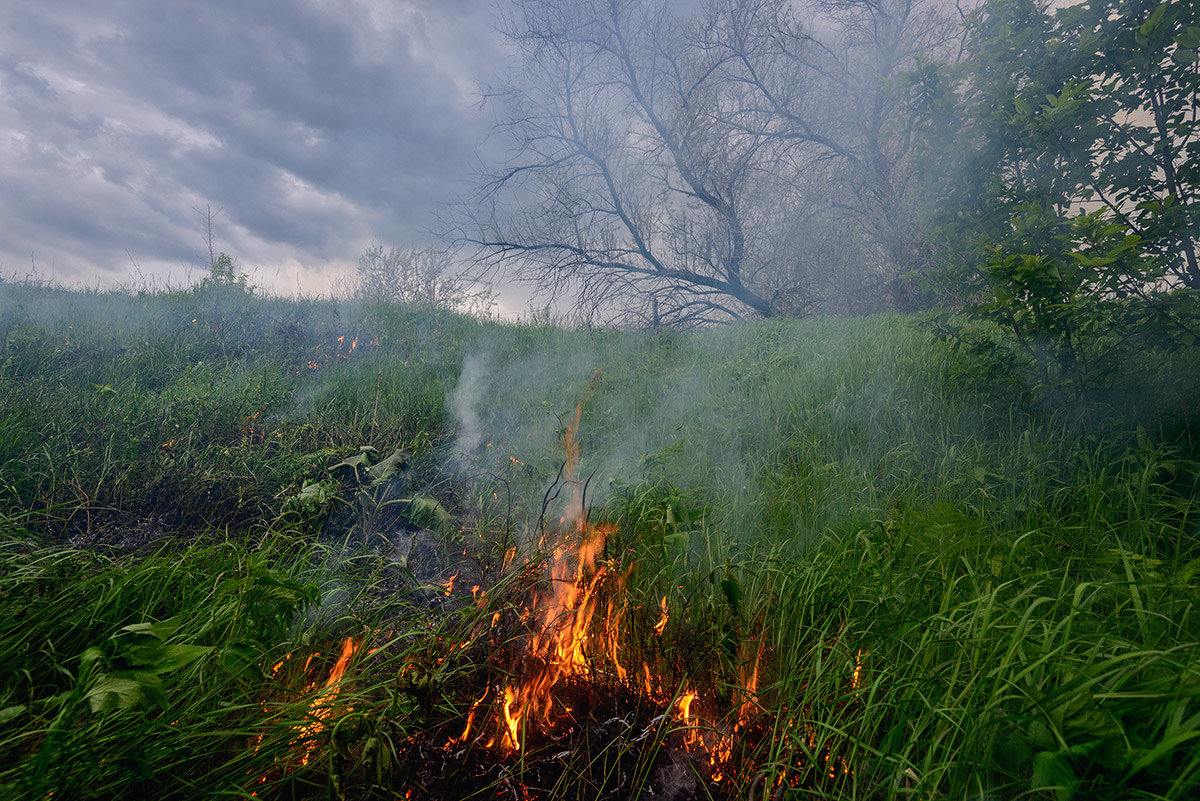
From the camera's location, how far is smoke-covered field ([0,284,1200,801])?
135 cm

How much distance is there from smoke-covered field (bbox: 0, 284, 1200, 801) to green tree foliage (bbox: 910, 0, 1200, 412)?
1.85 feet

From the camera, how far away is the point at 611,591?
238 cm

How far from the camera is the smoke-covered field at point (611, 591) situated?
1353 mm

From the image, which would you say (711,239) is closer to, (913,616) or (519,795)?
(913,616)

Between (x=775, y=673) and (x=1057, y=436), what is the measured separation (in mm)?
2927

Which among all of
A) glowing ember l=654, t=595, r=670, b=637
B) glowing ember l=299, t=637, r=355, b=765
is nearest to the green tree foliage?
glowing ember l=654, t=595, r=670, b=637

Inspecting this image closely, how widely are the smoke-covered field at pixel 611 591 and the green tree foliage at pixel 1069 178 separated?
562mm

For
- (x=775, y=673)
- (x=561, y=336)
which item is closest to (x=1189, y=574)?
(x=775, y=673)

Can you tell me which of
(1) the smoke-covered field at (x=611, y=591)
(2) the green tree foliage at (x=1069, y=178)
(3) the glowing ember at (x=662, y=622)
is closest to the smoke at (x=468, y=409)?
(1) the smoke-covered field at (x=611, y=591)

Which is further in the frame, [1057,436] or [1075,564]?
[1057,436]

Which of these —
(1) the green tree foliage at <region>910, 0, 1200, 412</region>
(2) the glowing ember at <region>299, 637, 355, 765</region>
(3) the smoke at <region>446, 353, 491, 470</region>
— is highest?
(1) the green tree foliage at <region>910, 0, 1200, 412</region>

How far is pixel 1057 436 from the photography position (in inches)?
134

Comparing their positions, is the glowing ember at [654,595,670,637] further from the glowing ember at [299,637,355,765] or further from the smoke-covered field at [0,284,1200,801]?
the glowing ember at [299,637,355,765]

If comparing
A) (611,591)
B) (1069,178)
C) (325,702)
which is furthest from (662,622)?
(1069,178)
